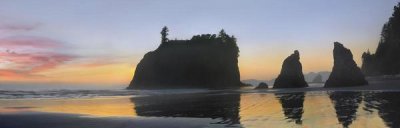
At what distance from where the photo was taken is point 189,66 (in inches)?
5049

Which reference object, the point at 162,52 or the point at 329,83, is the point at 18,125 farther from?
the point at 162,52

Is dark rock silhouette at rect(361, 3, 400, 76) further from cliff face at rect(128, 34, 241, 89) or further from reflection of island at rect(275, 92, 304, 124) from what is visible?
reflection of island at rect(275, 92, 304, 124)

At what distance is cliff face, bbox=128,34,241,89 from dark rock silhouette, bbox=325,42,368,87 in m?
59.5

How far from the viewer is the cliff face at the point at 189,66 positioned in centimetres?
12469

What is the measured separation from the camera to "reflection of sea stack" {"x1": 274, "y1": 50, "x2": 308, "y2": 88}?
8119 centimetres

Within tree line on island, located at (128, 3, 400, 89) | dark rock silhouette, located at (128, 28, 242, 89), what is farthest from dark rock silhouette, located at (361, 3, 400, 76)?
dark rock silhouette, located at (128, 28, 242, 89)

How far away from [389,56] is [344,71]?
85681 millimetres

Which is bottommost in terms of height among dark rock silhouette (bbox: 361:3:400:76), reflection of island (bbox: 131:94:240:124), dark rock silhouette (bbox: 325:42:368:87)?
reflection of island (bbox: 131:94:240:124)

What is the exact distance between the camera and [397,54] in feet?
438

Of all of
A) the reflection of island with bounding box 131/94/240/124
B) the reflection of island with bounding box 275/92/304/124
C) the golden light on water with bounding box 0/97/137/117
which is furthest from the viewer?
the golden light on water with bounding box 0/97/137/117

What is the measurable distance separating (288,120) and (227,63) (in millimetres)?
122874

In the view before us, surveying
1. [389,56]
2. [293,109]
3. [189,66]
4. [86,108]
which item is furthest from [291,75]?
[389,56]

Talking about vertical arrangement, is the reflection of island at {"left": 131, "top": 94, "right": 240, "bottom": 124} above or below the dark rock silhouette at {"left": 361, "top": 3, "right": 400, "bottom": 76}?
below

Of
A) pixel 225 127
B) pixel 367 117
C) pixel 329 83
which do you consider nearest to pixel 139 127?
pixel 225 127
